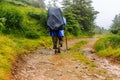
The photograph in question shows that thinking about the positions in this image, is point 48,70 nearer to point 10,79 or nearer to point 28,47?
point 10,79

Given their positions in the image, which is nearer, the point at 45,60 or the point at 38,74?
the point at 38,74

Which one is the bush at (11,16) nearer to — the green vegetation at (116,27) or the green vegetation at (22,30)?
the green vegetation at (22,30)

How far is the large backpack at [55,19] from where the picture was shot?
537 inches

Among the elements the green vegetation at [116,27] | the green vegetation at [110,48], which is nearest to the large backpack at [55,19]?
the green vegetation at [110,48]

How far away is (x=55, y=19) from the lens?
13.8 meters

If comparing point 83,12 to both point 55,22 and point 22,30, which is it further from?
point 55,22

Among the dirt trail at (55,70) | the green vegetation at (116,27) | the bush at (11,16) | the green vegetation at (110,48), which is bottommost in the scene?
the dirt trail at (55,70)

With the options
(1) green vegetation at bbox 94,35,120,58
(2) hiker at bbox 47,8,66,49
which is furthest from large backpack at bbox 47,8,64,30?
(1) green vegetation at bbox 94,35,120,58

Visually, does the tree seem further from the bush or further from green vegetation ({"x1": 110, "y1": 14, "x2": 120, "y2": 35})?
the bush

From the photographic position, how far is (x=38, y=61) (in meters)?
11.2

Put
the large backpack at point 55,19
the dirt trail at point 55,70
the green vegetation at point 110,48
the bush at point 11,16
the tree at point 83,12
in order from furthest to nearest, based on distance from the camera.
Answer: the tree at point 83,12 < the bush at point 11,16 < the green vegetation at point 110,48 < the large backpack at point 55,19 < the dirt trail at point 55,70

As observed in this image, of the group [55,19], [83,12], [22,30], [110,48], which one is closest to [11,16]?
[22,30]

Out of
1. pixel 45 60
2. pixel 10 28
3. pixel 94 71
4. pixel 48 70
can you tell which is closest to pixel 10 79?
pixel 48 70

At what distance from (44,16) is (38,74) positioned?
14.9 m
